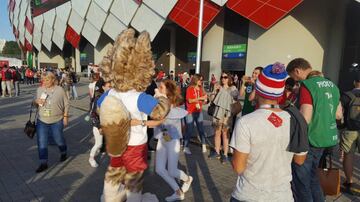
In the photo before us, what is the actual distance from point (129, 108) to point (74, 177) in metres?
2.68

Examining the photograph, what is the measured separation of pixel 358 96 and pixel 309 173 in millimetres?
2012

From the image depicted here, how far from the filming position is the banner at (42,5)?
43906 mm

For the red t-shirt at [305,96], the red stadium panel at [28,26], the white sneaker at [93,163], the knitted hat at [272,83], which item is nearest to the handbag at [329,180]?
the red t-shirt at [305,96]

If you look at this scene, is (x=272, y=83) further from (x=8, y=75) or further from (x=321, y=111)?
(x=8, y=75)

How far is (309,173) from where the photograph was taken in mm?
2916

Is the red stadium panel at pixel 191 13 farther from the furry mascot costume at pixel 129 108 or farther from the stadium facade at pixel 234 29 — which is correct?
the furry mascot costume at pixel 129 108

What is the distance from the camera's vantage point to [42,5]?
46344 millimetres

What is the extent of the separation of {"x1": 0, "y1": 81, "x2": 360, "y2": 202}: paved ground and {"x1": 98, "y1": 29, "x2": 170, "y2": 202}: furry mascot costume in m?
1.52

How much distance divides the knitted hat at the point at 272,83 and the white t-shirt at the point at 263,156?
117 mm

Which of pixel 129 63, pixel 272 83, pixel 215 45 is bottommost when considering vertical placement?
pixel 272 83

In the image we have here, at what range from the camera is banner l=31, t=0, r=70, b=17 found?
144ft

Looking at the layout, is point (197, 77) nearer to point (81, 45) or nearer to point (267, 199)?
point (267, 199)

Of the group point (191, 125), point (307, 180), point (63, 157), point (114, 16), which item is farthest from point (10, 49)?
point (307, 180)

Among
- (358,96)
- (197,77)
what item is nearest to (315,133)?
(358,96)
